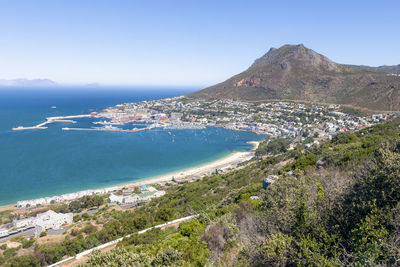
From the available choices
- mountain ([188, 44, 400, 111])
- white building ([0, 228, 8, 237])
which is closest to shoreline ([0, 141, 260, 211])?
white building ([0, 228, 8, 237])

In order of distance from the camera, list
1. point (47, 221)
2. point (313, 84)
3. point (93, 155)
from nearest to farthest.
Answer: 1. point (47, 221)
2. point (93, 155)
3. point (313, 84)

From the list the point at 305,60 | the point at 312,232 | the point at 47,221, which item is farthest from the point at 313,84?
the point at 312,232

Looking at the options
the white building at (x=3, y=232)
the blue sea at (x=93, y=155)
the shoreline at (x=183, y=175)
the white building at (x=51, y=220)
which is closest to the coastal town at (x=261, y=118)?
the blue sea at (x=93, y=155)

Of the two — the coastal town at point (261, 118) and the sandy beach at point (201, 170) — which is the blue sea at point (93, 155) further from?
the coastal town at point (261, 118)

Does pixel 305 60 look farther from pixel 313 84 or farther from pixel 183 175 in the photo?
pixel 183 175

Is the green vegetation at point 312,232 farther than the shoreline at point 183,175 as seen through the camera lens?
No

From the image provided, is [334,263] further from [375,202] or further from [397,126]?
[397,126]

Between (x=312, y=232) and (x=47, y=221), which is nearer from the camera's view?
(x=312, y=232)
